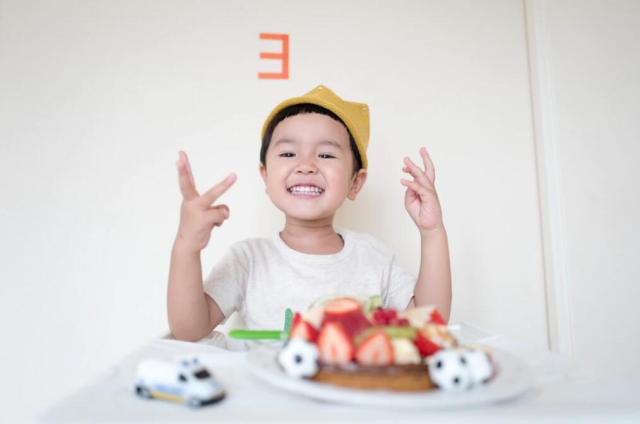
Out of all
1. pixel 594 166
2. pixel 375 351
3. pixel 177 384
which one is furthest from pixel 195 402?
pixel 594 166

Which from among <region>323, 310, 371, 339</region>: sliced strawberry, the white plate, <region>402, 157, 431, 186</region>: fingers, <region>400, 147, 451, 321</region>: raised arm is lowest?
the white plate

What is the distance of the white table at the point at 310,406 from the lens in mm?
330

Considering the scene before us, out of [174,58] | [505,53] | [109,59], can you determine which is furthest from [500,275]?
[109,59]

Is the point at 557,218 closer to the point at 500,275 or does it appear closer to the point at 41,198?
the point at 500,275

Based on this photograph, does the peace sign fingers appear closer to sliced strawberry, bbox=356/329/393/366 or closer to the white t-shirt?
the white t-shirt

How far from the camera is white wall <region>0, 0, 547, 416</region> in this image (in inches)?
44.1

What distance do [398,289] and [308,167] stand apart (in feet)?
1.02

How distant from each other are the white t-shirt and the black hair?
0.17 metres

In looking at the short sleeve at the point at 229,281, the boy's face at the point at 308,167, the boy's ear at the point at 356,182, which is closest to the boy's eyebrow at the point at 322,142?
the boy's face at the point at 308,167

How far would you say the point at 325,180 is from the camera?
2.84 ft

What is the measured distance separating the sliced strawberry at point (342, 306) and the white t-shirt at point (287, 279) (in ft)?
1.20

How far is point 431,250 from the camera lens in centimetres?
85

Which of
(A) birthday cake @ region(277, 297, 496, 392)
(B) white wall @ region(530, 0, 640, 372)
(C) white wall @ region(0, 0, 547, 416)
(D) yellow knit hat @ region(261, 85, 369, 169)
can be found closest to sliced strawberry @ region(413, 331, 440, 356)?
(A) birthday cake @ region(277, 297, 496, 392)

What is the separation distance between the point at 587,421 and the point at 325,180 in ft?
1.97
